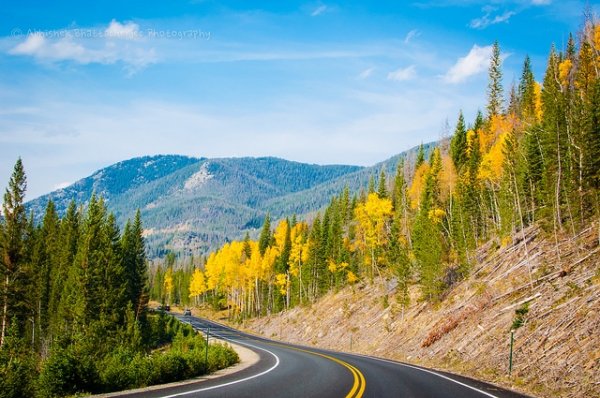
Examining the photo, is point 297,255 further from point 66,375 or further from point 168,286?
point 168,286

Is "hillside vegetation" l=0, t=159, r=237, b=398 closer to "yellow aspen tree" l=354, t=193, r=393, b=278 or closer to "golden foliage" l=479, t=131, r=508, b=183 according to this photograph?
"yellow aspen tree" l=354, t=193, r=393, b=278

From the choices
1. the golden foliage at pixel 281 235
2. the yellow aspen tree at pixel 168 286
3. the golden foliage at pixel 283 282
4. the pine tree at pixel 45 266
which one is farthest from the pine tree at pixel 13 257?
the yellow aspen tree at pixel 168 286

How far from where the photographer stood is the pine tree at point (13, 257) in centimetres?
3850

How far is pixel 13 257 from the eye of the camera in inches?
1554

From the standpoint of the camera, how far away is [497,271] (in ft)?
112

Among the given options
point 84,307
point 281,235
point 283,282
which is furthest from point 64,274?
point 281,235

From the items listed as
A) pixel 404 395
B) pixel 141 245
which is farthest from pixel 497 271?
pixel 141 245

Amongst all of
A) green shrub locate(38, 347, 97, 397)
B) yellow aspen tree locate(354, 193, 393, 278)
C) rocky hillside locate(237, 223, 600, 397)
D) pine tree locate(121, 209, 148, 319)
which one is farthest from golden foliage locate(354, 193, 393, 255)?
green shrub locate(38, 347, 97, 397)

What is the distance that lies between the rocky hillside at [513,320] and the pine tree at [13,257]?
105 feet

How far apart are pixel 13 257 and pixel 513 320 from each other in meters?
40.5

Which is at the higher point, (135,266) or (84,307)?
(135,266)

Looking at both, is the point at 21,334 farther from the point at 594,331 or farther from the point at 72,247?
the point at 594,331

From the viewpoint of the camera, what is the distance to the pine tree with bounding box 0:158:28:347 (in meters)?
38.5

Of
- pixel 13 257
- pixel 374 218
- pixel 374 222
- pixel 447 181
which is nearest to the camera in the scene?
pixel 13 257
